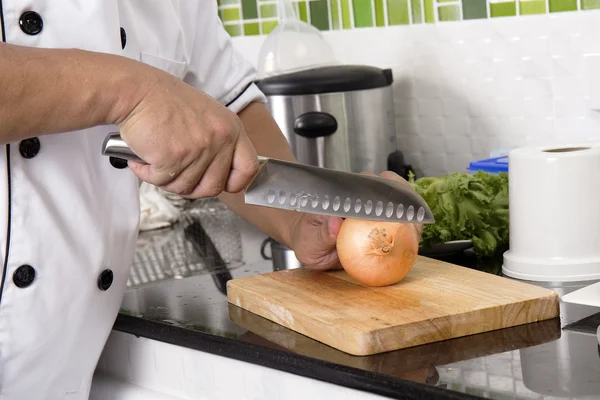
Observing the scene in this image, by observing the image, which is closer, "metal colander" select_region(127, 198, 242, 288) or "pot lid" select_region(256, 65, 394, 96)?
"metal colander" select_region(127, 198, 242, 288)

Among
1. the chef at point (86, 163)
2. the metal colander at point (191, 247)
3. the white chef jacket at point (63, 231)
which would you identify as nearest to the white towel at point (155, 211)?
the metal colander at point (191, 247)

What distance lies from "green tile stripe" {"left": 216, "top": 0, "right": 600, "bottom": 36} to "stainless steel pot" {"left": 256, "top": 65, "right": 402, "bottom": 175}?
132 millimetres

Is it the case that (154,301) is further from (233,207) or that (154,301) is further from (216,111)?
(216,111)

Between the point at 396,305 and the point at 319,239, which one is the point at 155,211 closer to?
the point at 319,239

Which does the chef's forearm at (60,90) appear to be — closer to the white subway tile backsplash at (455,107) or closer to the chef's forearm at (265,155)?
the chef's forearm at (265,155)

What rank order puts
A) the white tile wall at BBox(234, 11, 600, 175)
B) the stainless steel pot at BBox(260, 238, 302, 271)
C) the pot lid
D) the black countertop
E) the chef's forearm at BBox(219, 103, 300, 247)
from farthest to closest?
the pot lid, the white tile wall at BBox(234, 11, 600, 175), the stainless steel pot at BBox(260, 238, 302, 271), the chef's forearm at BBox(219, 103, 300, 247), the black countertop

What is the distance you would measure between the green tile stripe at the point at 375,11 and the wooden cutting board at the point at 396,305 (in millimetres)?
606

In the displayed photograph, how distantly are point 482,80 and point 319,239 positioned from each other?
2.13ft

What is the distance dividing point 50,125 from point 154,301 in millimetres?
343

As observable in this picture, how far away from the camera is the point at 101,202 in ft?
3.47

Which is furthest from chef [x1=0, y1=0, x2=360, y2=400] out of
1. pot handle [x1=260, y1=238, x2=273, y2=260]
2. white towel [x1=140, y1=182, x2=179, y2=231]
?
white towel [x1=140, y1=182, x2=179, y2=231]

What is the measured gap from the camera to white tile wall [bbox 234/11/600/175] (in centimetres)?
148

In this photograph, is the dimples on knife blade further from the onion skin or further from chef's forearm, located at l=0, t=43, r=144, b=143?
chef's forearm, located at l=0, t=43, r=144, b=143

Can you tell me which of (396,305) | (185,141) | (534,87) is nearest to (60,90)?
(185,141)
